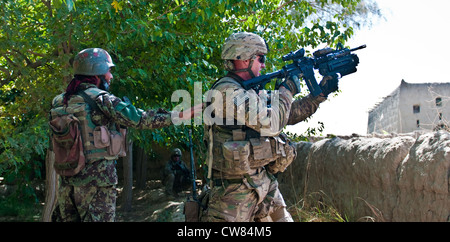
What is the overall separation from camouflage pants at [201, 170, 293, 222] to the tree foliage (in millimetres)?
1884

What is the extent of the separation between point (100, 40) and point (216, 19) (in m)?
1.30

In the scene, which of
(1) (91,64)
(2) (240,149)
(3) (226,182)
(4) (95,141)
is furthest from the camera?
(1) (91,64)

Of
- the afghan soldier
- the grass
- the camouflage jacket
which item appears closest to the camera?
the camouflage jacket

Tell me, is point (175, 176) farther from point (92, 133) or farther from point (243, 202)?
point (243, 202)

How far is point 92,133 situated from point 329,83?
1830 mm

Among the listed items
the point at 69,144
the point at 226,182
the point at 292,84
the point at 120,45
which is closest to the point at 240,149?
the point at 226,182

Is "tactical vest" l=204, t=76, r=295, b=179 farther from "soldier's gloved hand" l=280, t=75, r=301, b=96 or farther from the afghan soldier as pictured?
the afghan soldier

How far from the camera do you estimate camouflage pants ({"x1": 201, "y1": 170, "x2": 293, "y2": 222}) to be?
122 inches

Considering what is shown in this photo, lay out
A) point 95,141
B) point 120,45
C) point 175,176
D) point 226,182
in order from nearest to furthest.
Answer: point 226,182, point 95,141, point 120,45, point 175,176

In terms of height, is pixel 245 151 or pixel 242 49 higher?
pixel 242 49

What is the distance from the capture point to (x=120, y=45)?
16.1 ft

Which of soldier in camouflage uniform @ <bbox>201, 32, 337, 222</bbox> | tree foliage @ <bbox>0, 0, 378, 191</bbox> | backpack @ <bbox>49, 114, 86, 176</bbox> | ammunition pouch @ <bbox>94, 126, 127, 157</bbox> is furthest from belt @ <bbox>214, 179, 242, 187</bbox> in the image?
tree foliage @ <bbox>0, 0, 378, 191</bbox>

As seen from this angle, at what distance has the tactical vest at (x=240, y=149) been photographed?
122 inches

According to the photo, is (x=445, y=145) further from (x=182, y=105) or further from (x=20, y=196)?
(x=20, y=196)
